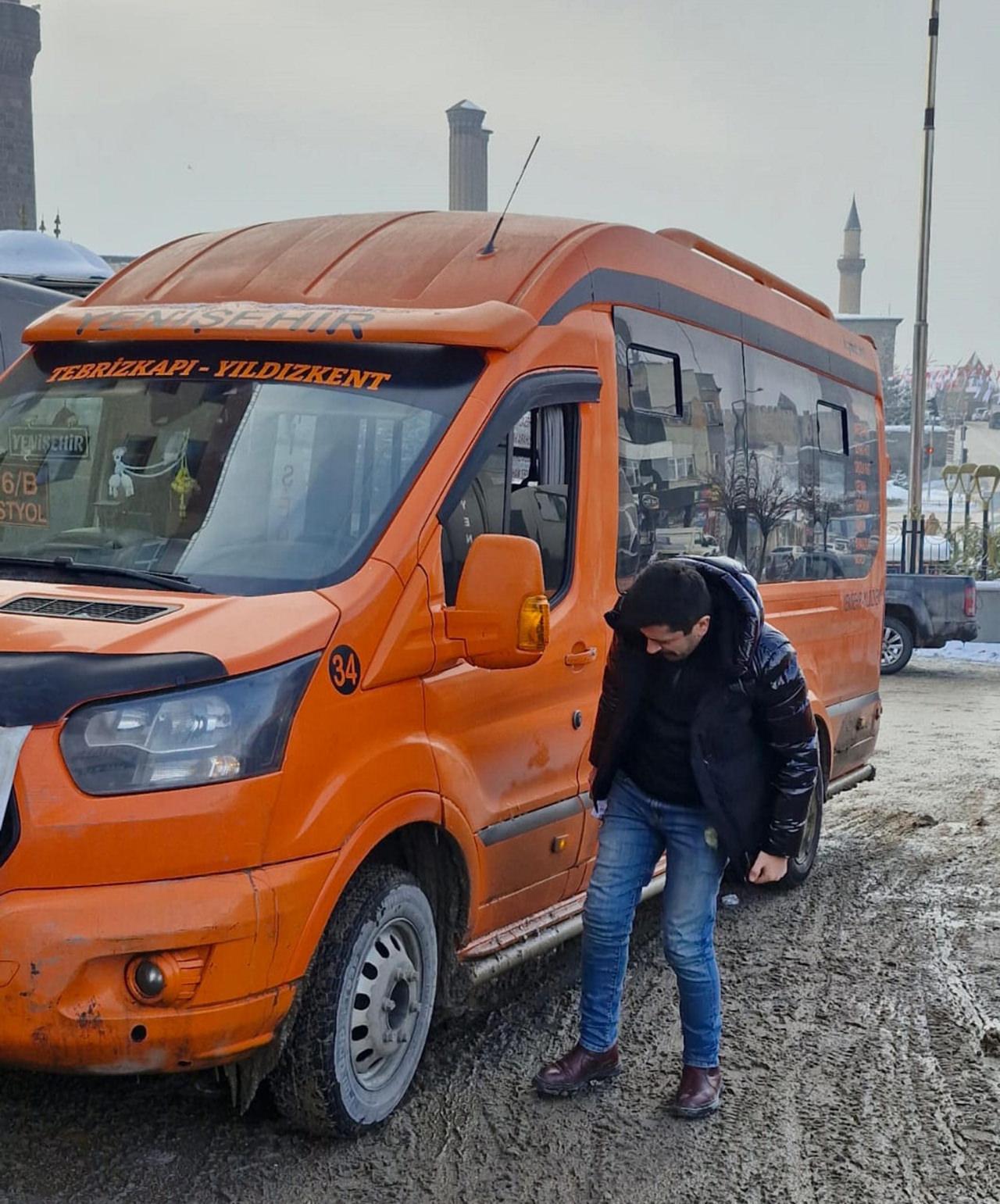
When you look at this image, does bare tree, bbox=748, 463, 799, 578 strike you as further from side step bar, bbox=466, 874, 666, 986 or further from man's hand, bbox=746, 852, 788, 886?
man's hand, bbox=746, 852, 788, 886

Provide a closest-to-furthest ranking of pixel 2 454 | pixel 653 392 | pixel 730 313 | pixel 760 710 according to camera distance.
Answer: pixel 760 710 → pixel 2 454 → pixel 653 392 → pixel 730 313

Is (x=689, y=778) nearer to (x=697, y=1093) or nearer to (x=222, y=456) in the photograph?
(x=697, y=1093)

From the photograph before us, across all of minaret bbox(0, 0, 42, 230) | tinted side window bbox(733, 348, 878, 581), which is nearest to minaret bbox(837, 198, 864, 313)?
minaret bbox(0, 0, 42, 230)

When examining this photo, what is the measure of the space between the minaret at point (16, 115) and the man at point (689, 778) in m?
70.4

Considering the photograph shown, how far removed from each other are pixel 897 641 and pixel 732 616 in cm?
1440

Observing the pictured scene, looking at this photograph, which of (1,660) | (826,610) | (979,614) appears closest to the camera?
(1,660)

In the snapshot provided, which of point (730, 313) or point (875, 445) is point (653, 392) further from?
point (875, 445)

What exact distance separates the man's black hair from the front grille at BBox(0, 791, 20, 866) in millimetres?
1713

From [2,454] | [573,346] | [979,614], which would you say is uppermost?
[573,346]

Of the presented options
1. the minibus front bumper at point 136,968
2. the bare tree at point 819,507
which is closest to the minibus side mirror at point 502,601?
the minibus front bumper at point 136,968

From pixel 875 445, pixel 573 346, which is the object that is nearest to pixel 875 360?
pixel 875 445

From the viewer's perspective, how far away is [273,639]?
3561 millimetres

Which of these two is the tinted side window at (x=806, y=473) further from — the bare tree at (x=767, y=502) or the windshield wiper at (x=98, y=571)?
the windshield wiper at (x=98, y=571)

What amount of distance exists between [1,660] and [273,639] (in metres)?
0.62
